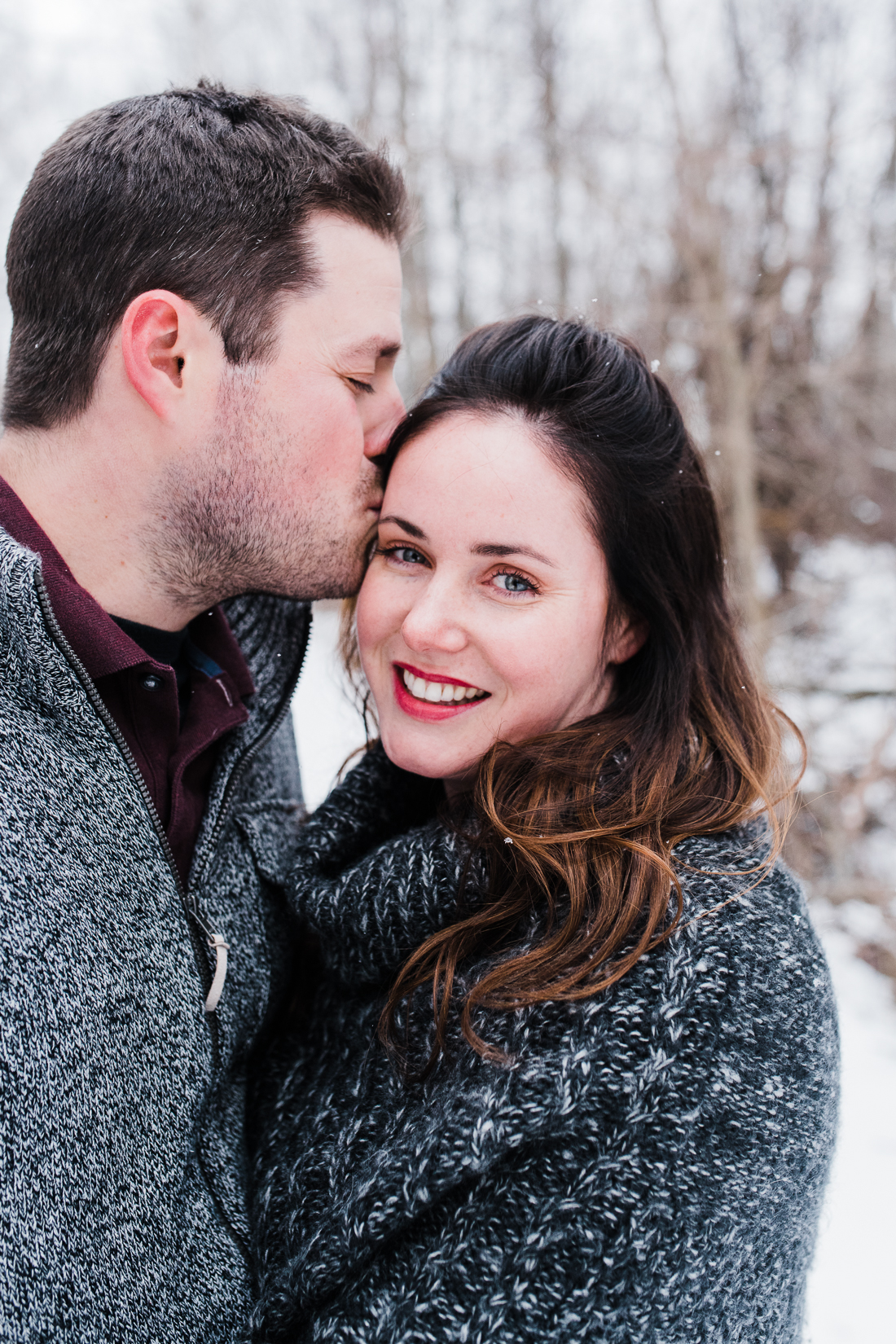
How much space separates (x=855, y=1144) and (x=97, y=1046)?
2900 millimetres

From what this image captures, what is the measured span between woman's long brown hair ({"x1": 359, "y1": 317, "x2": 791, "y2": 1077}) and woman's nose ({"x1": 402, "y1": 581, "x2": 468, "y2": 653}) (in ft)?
0.69

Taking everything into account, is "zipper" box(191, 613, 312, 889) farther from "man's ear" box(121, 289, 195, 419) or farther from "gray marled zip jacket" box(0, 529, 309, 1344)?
"man's ear" box(121, 289, 195, 419)

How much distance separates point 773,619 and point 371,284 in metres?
5.79

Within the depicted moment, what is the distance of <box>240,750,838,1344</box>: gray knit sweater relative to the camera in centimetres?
126

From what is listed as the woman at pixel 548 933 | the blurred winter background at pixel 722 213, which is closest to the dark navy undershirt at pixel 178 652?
the woman at pixel 548 933

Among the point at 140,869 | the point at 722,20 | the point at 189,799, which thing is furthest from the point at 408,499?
the point at 722,20

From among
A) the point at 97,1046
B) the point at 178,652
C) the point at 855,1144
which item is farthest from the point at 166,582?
the point at 855,1144

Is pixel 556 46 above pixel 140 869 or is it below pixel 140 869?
above

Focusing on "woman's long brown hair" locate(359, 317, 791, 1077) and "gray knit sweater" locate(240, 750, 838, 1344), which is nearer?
"gray knit sweater" locate(240, 750, 838, 1344)

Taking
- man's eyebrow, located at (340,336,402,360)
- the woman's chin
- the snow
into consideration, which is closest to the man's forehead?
man's eyebrow, located at (340,336,402,360)

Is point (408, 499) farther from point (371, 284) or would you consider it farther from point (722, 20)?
point (722, 20)

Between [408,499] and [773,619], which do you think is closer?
[408,499]

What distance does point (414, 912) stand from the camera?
1591 mm

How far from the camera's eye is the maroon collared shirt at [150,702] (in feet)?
5.24
